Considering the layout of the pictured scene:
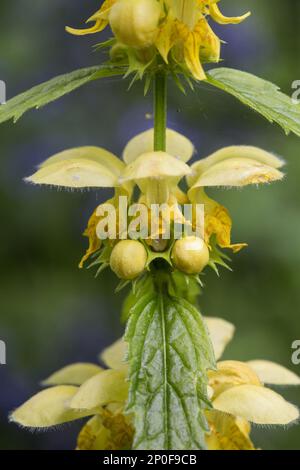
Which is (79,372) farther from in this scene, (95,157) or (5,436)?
(5,436)

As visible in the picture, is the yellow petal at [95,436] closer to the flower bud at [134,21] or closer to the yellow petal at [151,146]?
the yellow petal at [151,146]

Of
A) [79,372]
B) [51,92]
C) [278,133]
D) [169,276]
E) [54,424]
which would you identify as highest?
[278,133]

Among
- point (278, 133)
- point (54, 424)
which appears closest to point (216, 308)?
point (278, 133)

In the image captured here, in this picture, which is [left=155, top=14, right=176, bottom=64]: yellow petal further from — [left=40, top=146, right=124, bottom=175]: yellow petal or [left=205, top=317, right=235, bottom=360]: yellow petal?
[left=205, top=317, right=235, bottom=360]: yellow petal

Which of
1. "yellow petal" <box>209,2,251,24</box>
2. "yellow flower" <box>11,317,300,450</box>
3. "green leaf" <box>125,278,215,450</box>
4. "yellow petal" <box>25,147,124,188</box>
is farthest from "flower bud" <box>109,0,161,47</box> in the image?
"yellow flower" <box>11,317,300,450</box>

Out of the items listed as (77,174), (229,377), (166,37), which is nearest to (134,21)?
→ (166,37)

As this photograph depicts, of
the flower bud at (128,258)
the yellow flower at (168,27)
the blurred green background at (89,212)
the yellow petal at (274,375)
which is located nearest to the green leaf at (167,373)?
the flower bud at (128,258)
